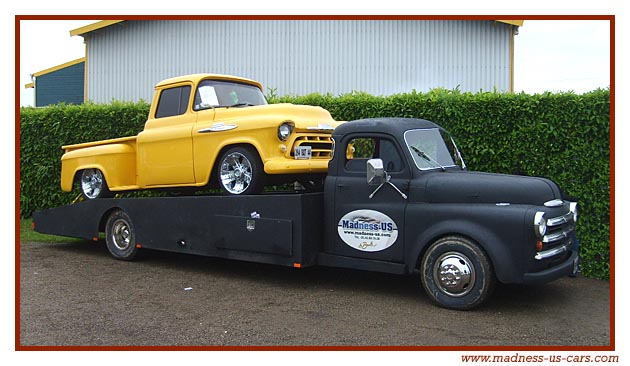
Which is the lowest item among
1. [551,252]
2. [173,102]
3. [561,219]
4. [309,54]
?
[551,252]

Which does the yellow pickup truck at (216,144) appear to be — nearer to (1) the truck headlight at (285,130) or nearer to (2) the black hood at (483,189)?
(1) the truck headlight at (285,130)

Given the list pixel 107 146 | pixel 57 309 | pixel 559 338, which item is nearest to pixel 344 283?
pixel 559 338

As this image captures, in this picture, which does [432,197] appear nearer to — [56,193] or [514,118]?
[514,118]

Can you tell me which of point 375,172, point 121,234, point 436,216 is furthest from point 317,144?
point 121,234

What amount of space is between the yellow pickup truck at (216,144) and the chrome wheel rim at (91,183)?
0.07 metres

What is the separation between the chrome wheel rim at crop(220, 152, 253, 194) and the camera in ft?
26.4

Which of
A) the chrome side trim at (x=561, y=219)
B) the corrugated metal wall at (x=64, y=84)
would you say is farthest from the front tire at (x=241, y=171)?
the corrugated metal wall at (x=64, y=84)

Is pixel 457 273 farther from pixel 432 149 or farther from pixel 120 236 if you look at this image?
pixel 120 236

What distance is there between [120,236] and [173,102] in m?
2.37

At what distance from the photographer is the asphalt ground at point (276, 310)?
565 centimetres

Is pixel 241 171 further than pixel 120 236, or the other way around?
pixel 120 236

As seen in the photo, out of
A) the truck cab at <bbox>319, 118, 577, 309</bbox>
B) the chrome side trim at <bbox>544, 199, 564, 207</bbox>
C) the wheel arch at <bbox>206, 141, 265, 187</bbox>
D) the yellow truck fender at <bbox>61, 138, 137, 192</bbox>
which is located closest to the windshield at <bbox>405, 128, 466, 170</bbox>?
Result: the truck cab at <bbox>319, 118, 577, 309</bbox>

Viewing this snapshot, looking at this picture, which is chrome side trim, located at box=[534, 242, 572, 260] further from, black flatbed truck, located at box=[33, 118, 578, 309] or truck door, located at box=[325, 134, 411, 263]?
truck door, located at box=[325, 134, 411, 263]

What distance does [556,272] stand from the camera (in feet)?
21.3
